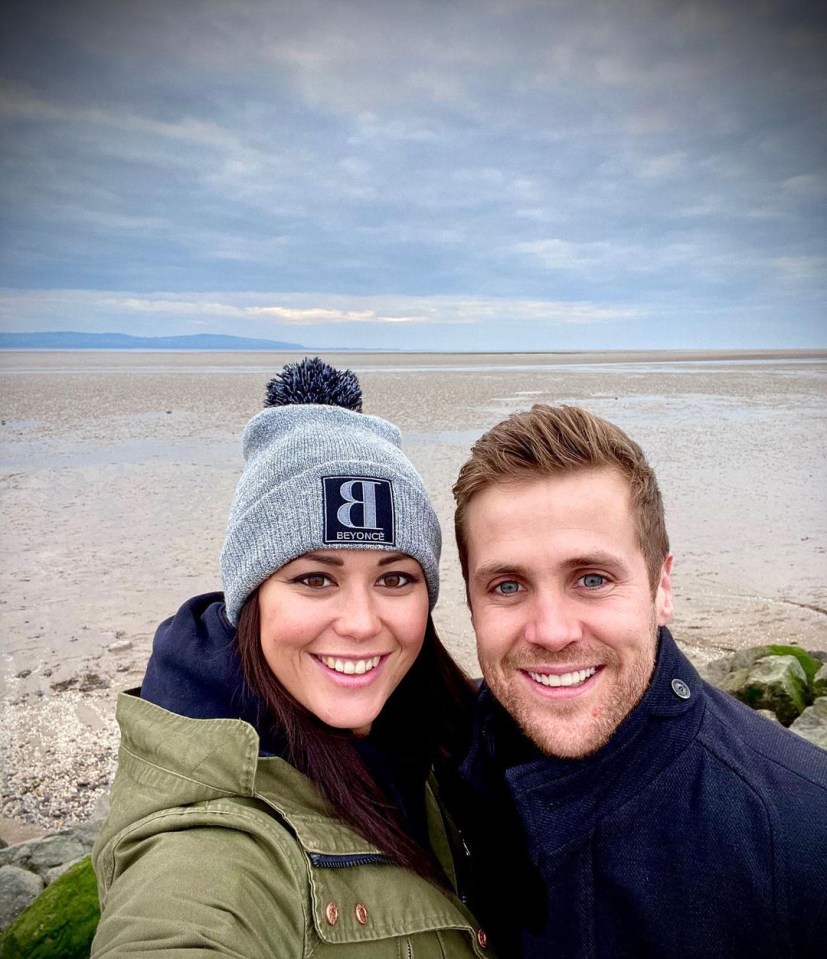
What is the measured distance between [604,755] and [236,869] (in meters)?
1.17

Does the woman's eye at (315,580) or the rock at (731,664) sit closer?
the woman's eye at (315,580)

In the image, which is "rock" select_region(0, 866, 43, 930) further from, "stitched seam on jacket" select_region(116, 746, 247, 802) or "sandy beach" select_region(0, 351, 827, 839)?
"stitched seam on jacket" select_region(116, 746, 247, 802)

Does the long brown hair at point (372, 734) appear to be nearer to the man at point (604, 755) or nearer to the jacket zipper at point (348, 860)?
the jacket zipper at point (348, 860)

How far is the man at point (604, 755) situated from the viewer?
6.54 feet

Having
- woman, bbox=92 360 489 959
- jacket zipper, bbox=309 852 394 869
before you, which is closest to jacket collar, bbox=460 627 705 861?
woman, bbox=92 360 489 959

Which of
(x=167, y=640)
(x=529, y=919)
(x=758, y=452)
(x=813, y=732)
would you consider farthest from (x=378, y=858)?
(x=758, y=452)

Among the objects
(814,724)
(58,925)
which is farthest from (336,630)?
(814,724)

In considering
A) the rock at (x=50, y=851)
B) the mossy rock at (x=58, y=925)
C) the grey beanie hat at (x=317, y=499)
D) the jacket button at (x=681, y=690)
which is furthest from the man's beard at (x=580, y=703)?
the rock at (x=50, y=851)

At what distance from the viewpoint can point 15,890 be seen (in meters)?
4.20

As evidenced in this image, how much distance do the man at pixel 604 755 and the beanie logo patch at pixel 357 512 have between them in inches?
13.1

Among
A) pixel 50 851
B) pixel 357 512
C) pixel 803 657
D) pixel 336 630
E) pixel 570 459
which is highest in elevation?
pixel 570 459

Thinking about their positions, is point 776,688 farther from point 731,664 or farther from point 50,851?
point 50,851

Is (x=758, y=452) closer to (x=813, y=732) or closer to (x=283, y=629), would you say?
(x=813, y=732)

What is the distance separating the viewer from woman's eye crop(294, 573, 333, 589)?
2.50m
